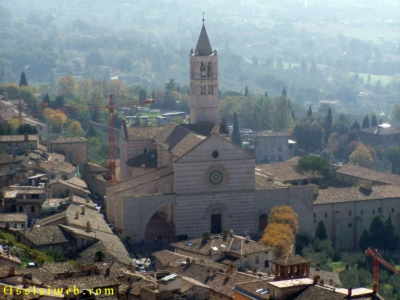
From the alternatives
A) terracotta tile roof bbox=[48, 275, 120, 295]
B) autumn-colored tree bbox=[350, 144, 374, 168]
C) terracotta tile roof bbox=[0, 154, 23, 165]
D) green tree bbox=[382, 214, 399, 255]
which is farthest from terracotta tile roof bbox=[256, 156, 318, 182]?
terracotta tile roof bbox=[48, 275, 120, 295]

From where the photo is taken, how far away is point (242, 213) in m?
51.8

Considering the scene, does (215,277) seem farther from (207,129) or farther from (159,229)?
(207,129)

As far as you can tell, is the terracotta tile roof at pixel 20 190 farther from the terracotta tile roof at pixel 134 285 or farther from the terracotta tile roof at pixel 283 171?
the terracotta tile roof at pixel 134 285

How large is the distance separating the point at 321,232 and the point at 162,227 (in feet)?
18.8

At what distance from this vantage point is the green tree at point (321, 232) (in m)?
52.7

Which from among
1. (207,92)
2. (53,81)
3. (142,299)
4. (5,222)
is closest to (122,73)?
(53,81)

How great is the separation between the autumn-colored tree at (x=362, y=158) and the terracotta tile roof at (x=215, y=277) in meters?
39.1

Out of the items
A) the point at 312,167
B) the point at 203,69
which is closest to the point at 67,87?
the point at 312,167

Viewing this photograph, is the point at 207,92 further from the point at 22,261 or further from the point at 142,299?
the point at 142,299

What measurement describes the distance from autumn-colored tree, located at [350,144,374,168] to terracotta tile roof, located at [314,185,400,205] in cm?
2049

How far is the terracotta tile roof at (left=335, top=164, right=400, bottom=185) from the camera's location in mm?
61819

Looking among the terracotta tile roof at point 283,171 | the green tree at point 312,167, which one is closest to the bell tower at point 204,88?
the terracotta tile roof at point 283,171

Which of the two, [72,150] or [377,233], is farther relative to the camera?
[72,150]

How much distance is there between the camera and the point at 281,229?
161 ft
